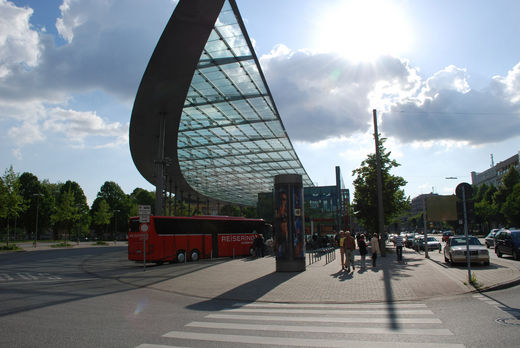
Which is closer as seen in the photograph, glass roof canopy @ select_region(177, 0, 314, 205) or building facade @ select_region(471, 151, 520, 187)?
glass roof canopy @ select_region(177, 0, 314, 205)

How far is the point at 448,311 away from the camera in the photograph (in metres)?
8.03

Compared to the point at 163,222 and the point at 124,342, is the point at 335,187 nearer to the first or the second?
the point at 163,222

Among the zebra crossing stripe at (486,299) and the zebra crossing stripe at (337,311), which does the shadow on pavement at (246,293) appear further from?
the zebra crossing stripe at (486,299)

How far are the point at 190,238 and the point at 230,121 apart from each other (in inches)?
470

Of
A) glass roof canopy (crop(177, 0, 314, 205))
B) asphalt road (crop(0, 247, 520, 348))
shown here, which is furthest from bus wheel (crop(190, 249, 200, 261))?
asphalt road (crop(0, 247, 520, 348))

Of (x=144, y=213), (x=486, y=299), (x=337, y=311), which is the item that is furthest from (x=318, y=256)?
(x=337, y=311)

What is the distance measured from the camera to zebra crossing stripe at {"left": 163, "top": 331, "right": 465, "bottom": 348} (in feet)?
18.1

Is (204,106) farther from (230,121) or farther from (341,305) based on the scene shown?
(341,305)

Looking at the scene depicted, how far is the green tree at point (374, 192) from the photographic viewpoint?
29.8 meters

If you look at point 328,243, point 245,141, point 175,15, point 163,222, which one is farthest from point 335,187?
point 175,15

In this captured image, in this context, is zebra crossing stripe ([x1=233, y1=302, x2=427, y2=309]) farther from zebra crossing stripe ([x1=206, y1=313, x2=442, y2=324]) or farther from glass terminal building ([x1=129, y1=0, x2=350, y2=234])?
glass terminal building ([x1=129, y1=0, x2=350, y2=234])

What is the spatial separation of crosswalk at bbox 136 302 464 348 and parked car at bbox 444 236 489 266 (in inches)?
384

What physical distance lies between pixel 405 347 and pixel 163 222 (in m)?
18.7

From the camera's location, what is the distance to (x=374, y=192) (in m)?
30.6
